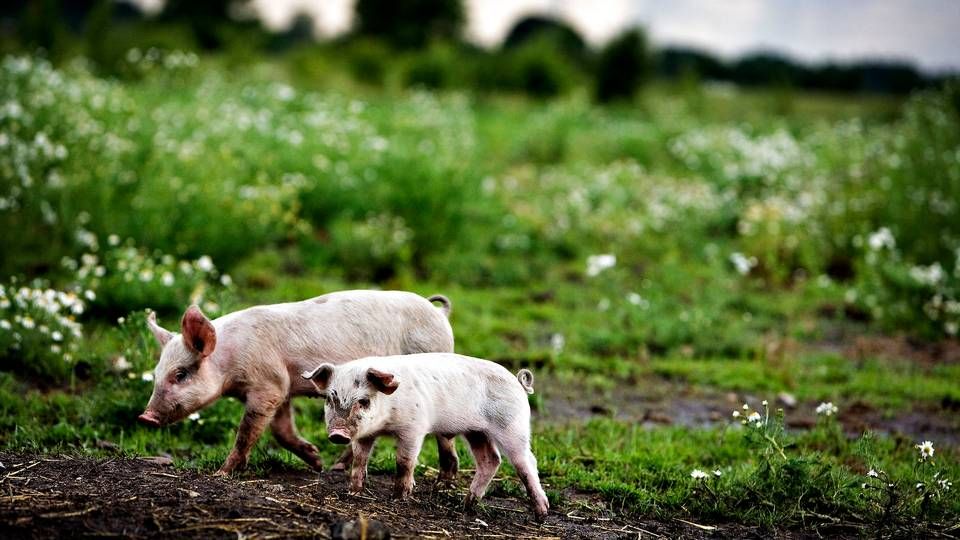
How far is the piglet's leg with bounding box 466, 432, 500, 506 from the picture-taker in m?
4.72

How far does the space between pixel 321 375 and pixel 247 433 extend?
61cm

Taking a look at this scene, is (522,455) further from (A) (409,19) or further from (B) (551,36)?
(A) (409,19)

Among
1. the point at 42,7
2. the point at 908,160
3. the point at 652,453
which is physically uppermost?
the point at 42,7

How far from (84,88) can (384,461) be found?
8.45 meters

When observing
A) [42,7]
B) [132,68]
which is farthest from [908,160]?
[42,7]

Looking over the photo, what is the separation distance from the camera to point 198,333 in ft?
14.8

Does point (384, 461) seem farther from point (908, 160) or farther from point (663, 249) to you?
point (908, 160)

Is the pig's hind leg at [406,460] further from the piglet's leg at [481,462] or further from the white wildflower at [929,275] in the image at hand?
the white wildflower at [929,275]

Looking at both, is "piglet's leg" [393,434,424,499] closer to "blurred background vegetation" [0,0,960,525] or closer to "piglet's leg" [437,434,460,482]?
"piglet's leg" [437,434,460,482]

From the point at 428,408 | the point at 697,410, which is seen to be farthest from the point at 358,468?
the point at 697,410

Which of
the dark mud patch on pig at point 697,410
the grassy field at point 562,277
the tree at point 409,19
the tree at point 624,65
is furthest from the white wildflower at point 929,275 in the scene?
the tree at point 409,19

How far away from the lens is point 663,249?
1263 centimetres

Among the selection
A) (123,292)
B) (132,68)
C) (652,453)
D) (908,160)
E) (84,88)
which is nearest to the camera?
(652,453)

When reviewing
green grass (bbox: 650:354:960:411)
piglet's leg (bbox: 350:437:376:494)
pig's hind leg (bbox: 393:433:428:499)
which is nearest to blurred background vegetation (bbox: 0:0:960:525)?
green grass (bbox: 650:354:960:411)
